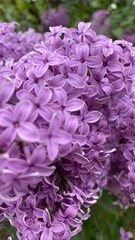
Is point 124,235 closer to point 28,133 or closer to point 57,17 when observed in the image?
point 28,133

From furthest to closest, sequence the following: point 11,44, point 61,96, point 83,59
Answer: point 11,44 < point 83,59 < point 61,96

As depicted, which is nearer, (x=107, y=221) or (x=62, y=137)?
(x=62, y=137)

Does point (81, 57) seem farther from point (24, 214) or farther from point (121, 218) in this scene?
point (121, 218)

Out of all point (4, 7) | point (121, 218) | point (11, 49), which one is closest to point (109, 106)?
point (11, 49)

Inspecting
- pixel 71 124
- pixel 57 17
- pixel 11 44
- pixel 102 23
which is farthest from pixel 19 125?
pixel 57 17

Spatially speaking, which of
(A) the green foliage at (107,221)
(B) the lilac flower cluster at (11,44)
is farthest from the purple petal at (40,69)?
(A) the green foliage at (107,221)

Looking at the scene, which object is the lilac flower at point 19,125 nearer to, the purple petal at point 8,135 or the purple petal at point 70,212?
the purple petal at point 8,135

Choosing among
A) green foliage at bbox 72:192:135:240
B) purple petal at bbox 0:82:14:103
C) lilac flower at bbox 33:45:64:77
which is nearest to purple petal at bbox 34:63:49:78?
lilac flower at bbox 33:45:64:77
